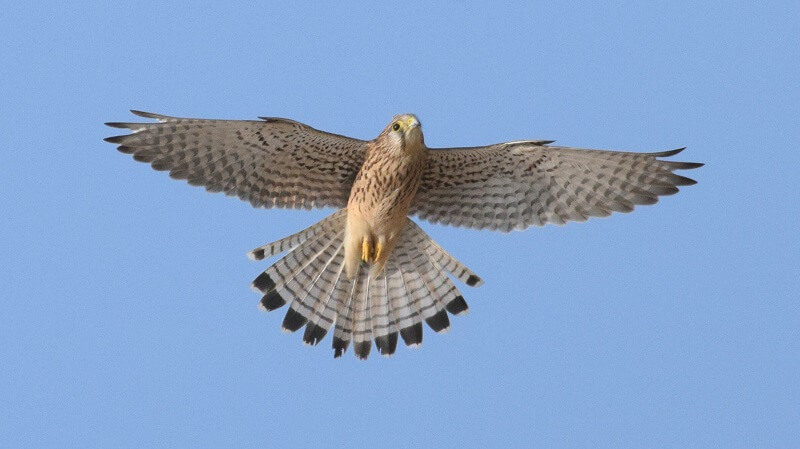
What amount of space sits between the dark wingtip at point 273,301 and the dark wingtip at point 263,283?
47 mm

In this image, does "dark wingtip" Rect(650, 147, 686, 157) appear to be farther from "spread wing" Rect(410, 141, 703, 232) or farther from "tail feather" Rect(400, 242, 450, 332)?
"tail feather" Rect(400, 242, 450, 332)

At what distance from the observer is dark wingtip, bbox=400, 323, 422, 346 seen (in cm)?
1159

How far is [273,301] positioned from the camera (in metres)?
11.5

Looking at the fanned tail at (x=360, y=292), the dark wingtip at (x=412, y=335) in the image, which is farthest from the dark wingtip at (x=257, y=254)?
the dark wingtip at (x=412, y=335)

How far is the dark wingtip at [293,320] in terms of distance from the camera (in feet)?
37.8

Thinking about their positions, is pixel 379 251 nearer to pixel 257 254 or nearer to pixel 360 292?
pixel 360 292

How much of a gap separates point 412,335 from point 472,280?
65cm

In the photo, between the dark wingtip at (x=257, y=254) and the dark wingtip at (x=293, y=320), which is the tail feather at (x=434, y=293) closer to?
the dark wingtip at (x=293, y=320)

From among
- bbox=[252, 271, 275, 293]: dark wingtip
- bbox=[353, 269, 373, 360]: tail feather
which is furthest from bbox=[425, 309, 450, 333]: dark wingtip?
bbox=[252, 271, 275, 293]: dark wingtip

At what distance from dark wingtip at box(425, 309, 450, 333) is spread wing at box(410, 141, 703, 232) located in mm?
736

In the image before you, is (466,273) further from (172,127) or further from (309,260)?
(172,127)

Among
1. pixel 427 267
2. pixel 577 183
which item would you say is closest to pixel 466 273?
pixel 427 267

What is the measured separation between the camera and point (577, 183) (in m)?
11.2

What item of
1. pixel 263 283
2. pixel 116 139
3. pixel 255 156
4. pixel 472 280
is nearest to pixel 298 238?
pixel 263 283
